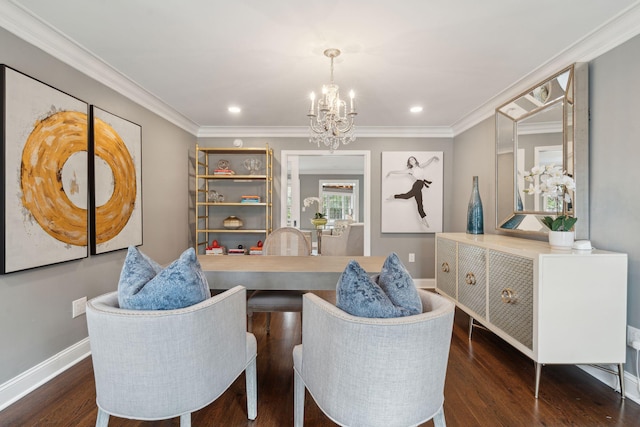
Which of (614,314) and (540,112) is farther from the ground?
(540,112)

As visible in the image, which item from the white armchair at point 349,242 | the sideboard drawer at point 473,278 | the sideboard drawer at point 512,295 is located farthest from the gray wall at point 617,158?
A: the white armchair at point 349,242

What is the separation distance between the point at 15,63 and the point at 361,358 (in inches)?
96.7

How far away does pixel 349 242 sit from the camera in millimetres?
5133

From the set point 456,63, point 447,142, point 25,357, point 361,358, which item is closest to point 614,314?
point 361,358

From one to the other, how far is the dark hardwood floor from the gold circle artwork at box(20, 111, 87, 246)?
0.98 metres

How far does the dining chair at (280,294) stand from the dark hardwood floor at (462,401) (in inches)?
Answer: 16.0

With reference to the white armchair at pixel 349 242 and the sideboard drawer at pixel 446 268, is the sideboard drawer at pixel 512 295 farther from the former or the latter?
the white armchair at pixel 349 242

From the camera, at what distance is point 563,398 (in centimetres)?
184

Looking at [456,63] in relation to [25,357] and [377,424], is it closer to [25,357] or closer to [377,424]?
[377,424]

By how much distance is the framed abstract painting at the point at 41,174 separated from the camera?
5.71ft

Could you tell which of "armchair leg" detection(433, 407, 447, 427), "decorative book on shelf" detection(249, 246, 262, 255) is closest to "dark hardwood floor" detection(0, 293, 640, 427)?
"armchair leg" detection(433, 407, 447, 427)

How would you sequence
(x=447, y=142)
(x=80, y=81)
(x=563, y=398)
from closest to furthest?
1. (x=563, y=398)
2. (x=80, y=81)
3. (x=447, y=142)

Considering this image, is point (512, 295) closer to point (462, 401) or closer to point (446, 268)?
point (462, 401)

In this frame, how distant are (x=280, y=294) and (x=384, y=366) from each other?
133 centimetres
